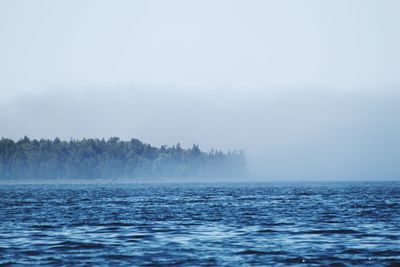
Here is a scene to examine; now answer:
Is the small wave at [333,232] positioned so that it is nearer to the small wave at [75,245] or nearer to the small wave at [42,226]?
the small wave at [75,245]

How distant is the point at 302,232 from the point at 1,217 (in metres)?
27.2

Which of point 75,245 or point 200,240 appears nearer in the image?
point 75,245

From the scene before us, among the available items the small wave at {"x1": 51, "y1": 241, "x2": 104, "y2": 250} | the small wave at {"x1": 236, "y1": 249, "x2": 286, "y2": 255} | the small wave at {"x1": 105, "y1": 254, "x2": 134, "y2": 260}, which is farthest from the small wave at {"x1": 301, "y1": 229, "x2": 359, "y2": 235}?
the small wave at {"x1": 105, "y1": 254, "x2": 134, "y2": 260}

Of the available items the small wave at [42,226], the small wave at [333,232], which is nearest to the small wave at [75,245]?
the small wave at [42,226]

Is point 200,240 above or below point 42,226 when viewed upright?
below

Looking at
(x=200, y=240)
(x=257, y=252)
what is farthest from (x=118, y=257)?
(x=200, y=240)

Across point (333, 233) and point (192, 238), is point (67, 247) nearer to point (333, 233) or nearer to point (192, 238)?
point (192, 238)

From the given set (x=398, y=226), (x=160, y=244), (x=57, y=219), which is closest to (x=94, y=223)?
(x=57, y=219)

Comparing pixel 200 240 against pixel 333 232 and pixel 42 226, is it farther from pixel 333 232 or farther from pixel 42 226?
pixel 42 226

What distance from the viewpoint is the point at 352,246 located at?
123 ft

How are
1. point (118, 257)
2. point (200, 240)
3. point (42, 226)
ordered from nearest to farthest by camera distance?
1. point (118, 257)
2. point (200, 240)
3. point (42, 226)

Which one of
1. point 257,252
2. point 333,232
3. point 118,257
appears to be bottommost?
point 118,257

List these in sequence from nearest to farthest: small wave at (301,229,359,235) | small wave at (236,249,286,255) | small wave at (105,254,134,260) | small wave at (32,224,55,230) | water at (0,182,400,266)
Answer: water at (0,182,400,266) → small wave at (105,254,134,260) → small wave at (236,249,286,255) → small wave at (301,229,359,235) → small wave at (32,224,55,230)

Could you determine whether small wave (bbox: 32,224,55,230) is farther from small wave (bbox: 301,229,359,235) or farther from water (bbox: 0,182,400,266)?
small wave (bbox: 301,229,359,235)
